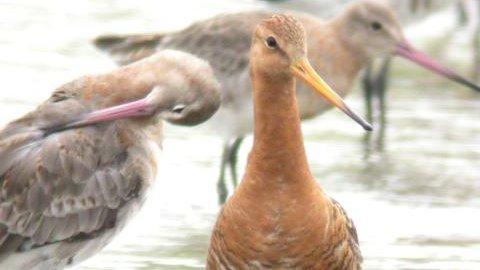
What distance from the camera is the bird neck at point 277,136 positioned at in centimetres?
842

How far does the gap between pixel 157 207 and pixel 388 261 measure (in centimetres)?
165

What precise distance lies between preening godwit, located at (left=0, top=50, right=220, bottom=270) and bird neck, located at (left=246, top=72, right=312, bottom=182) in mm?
773

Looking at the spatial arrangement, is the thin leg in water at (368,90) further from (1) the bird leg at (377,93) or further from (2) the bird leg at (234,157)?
(2) the bird leg at (234,157)

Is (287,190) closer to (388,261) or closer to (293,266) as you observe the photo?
(293,266)

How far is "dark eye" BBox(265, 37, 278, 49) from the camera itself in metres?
Answer: 8.52

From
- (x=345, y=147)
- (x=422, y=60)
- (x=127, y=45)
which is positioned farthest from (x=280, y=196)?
(x=345, y=147)

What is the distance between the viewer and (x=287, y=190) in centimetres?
838

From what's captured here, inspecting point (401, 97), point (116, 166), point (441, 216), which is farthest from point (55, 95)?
point (401, 97)

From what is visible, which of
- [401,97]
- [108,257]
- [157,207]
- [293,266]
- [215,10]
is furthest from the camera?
[215,10]

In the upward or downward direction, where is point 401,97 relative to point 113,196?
downward

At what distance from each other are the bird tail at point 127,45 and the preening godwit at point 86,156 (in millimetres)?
2486

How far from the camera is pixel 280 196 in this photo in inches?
329

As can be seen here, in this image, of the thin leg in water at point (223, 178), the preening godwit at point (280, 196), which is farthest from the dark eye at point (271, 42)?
the thin leg in water at point (223, 178)

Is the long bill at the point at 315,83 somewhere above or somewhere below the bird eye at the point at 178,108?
above
